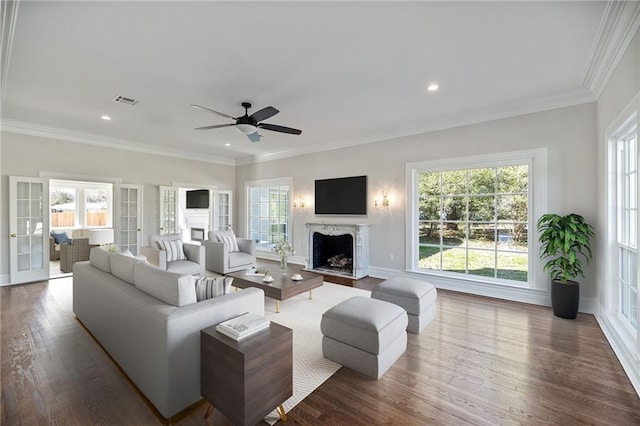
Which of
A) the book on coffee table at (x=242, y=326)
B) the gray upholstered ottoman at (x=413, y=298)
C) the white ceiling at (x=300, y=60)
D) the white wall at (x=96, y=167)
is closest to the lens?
the book on coffee table at (x=242, y=326)

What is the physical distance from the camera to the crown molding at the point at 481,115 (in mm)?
3816

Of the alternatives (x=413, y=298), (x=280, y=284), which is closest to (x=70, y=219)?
(x=280, y=284)

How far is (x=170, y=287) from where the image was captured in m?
1.99

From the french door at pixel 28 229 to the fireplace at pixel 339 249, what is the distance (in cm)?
515

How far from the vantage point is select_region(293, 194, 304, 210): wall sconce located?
7055mm

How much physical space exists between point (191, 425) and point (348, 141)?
5443 mm

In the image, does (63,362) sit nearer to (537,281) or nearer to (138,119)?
(138,119)

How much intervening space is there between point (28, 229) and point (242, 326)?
5.99 meters

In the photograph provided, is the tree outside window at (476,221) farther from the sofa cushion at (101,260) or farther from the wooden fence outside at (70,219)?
the wooden fence outside at (70,219)

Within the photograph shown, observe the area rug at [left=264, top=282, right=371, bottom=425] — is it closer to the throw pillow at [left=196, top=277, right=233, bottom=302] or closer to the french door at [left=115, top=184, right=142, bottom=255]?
the throw pillow at [left=196, top=277, right=233, bottom=302]

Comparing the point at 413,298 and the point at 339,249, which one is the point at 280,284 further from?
the point at 339,249

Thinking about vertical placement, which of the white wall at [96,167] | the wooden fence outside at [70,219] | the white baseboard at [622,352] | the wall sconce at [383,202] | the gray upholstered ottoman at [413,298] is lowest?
the white baseboard at [622,352]

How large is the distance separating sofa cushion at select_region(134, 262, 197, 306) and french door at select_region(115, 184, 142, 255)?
16.4 ft

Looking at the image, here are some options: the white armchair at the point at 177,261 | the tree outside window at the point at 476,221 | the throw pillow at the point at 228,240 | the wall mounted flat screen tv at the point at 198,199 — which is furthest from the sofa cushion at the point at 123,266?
the wall mounted flat screen tv at the point at 198,199
